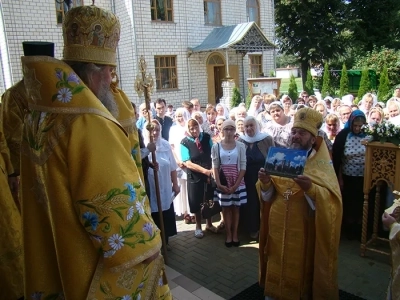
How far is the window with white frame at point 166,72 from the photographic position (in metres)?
19.4

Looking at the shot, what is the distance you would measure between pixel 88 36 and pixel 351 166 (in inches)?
171

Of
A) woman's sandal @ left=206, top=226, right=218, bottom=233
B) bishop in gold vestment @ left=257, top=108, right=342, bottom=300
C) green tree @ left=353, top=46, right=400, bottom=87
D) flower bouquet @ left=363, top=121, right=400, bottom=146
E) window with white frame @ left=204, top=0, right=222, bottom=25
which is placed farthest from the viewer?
green tree @ left=353, top=46, right=400, bottom=87

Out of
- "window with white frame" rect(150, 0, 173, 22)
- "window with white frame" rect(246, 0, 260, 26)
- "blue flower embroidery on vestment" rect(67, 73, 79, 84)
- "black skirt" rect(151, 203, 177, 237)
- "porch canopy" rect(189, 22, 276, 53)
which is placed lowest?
"black skirt" rect(151, 203, 177, 237)

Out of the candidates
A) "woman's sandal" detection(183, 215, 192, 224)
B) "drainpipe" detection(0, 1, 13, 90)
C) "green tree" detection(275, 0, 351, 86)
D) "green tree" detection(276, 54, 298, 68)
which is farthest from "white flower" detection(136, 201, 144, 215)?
"green tree" detection(276, 54, 298, 68)

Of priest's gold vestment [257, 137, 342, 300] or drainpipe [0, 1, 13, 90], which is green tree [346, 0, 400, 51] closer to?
drainpipe [0, 1, 13, 90]

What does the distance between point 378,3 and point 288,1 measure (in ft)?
27.0

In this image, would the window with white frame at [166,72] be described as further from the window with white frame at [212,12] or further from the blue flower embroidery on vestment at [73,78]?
the blue flower embroidery on vestment at [73,78]

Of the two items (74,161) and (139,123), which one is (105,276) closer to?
(74,161)

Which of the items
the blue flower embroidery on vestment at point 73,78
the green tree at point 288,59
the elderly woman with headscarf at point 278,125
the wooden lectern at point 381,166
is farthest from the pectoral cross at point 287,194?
the green tree at point 288,59

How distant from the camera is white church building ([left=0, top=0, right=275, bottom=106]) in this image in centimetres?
1566

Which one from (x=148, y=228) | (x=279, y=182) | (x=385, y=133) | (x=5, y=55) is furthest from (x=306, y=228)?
(x=5, y=55)

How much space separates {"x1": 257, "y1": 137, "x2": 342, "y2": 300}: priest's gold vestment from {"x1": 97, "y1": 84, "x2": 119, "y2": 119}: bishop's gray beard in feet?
5.97

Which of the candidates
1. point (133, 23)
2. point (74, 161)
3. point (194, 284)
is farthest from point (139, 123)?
point (133, 23)

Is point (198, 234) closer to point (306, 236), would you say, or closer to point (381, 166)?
point (306, 236)
